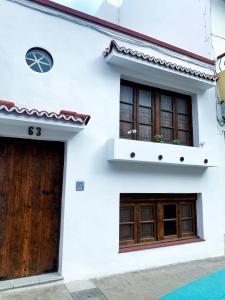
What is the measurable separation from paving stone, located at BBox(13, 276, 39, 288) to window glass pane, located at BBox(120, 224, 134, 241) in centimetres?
211

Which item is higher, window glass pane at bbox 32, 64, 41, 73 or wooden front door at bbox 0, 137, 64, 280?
window glass pane at bbox 32, 64, 41, 73

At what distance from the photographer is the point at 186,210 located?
7039 millimetres

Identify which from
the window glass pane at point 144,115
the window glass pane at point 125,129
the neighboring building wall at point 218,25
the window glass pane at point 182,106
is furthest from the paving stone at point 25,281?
the neighboring building wall at point 218,25

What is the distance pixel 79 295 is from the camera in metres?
4.42

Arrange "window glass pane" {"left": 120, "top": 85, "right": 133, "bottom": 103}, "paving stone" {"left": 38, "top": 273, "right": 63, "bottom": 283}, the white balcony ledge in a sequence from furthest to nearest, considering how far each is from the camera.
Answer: "window glass pane" {"left": 120, "top": 85, "right": 133, "bottom": 103}, the white balcony ledge, "paving stone" {"left": 38, "top": 273, "right": 63, "bottom": 283}

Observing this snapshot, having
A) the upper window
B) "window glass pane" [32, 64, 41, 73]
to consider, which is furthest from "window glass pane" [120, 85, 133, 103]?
"window glass pane" [32, 64, 41, 73]

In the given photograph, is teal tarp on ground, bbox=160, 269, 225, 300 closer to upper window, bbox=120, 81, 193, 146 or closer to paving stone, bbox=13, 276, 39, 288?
paving stone, bbox=13, 276, 39, 288

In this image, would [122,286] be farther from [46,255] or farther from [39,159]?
[39,159]

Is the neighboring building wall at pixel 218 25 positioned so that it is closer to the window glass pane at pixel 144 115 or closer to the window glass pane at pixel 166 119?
the window glass pane at pixel 166 119

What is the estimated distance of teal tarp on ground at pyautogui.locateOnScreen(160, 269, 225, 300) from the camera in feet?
8.68

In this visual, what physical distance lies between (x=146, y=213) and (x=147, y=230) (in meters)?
0.43

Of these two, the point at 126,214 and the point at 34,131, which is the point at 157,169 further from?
the point at 34,131

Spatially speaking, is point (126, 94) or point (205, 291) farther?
point (126, 94)

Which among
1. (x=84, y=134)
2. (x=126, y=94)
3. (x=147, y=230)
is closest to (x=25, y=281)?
(x=147, y=230)
